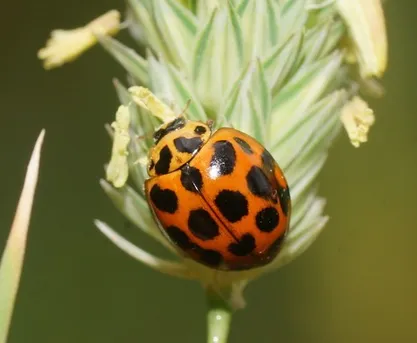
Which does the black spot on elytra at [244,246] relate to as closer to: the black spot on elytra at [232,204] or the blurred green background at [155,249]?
the black spot on elytra at [232,204]

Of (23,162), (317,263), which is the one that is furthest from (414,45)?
(23,162)

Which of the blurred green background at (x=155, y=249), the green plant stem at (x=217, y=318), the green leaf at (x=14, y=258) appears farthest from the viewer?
the blurred green background at (x=155, y=249)

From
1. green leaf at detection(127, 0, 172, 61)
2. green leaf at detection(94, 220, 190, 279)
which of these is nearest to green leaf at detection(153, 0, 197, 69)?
green leaf at detection(127, 0, 172, 61)

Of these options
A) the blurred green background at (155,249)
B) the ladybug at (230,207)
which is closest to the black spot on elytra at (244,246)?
the ladybug at (230,207)

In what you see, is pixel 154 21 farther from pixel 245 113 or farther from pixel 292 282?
pixel 292 282

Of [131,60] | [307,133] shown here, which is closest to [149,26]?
[131,60]

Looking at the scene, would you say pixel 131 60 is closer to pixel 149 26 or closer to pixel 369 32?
pixel 149 26
